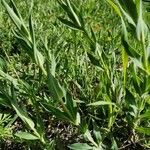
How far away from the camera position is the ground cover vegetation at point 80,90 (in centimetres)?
98

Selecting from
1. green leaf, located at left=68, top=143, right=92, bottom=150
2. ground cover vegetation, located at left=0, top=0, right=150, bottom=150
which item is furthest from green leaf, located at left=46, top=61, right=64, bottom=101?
green leaf, located at left=68, top=143, right=92, bottom=150

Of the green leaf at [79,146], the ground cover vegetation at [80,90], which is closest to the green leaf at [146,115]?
the ground cover vegetation at [80,90]

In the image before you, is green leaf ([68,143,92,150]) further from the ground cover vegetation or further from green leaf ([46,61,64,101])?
green leaf ([46,61,64,101])

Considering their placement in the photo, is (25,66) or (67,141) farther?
(25,66)

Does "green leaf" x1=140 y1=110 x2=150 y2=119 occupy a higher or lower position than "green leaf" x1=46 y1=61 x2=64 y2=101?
lower

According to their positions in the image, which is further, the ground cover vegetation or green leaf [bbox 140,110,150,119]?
green leaf [bbox 140,110,150,119]

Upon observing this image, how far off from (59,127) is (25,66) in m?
0.50

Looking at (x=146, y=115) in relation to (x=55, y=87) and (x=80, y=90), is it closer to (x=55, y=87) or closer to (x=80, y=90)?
(x=55, y=87)

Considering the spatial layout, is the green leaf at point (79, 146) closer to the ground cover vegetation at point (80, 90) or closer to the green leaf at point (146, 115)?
the ground cover vegetation at point (80, 90)

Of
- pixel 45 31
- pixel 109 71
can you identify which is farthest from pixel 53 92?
pixel 45 31

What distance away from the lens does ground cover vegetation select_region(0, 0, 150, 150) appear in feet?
3.22

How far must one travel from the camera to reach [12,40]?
2.18m

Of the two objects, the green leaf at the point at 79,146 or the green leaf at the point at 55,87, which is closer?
the green leaf at the point at 55,87

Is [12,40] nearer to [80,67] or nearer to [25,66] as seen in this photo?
[25,66]
